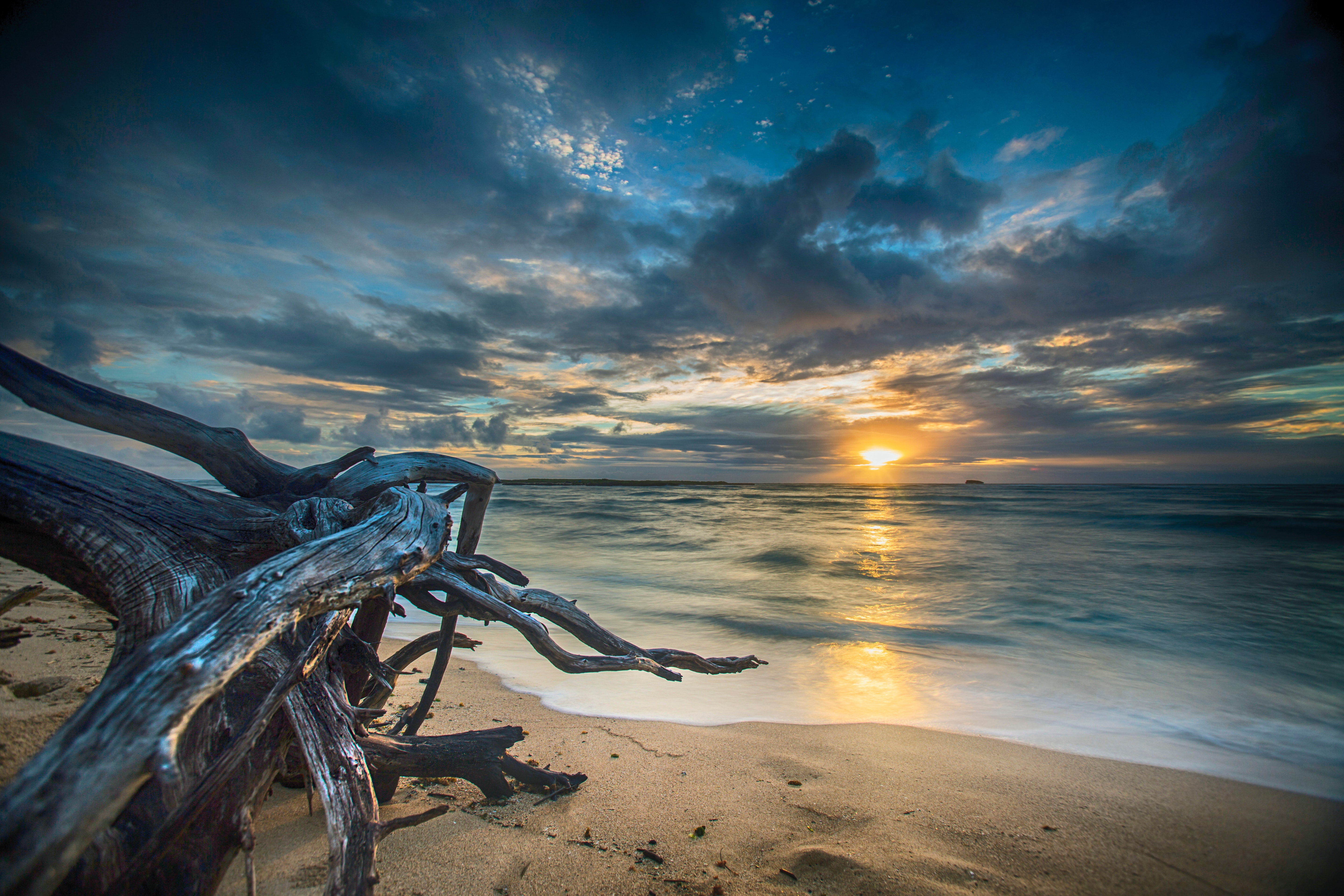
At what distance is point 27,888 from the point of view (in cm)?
83

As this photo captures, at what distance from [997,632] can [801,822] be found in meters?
6.88

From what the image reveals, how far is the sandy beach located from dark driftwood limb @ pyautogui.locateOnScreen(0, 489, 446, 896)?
151cm

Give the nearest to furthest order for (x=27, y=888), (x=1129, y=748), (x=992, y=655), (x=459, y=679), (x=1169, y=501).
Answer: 1. (x=27, y=888)
2. (x=1129, y=748)
3. (x=459, y=679)
4. (x=992, y=655)
5. (x=1169, y=501)

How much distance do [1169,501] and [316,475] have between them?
47.7 meters

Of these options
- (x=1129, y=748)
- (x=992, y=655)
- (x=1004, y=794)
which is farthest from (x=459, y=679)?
(x=992, y=655)

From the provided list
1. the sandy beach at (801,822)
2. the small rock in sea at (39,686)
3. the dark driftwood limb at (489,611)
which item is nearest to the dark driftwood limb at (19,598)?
the sandy beach at (801,822)

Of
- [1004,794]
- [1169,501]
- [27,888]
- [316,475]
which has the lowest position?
[1004,794]

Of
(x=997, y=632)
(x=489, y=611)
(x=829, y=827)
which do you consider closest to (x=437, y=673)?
(x=489, y=611)

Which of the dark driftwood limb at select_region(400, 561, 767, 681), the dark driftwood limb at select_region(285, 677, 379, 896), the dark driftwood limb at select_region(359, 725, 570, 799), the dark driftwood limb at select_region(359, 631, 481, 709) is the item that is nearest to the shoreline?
the dark driftwood limb at select_region(359, 725, 570, 799)

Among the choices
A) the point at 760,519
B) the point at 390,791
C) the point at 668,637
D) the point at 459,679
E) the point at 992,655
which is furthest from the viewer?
the point at 760,519

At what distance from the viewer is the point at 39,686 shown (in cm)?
333

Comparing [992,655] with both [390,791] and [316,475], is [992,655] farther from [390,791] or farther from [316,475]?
[316,475]

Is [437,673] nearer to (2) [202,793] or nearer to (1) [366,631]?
(1) [366,631]

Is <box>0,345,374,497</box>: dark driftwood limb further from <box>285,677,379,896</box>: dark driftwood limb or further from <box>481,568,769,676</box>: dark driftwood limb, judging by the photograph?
<box>285,677,379,896</box>: dark driftwood limb
